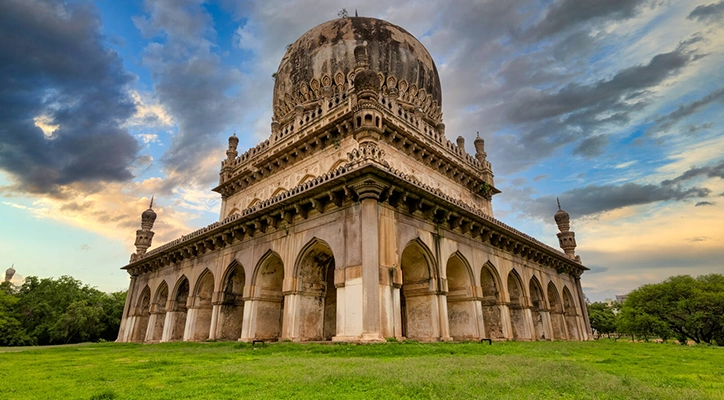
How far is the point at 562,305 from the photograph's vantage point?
2397cm

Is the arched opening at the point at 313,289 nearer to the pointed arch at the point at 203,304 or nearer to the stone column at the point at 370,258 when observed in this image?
the stone column at the point at 370,258

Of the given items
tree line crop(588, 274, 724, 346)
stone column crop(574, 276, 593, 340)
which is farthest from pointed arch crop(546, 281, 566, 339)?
tree line crop(588, 274, 724, 346)

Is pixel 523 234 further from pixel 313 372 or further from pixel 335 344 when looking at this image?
pixel 313 372

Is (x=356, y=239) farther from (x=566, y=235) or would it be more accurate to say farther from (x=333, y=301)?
(x=566, y=235)

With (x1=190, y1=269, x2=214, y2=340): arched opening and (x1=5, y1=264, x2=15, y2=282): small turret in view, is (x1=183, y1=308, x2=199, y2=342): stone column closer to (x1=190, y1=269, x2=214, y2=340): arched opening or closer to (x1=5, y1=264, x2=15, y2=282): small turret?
(x1=190, y1=269, x2=214, y2=340): arched opening

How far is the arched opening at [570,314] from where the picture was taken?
25.1 m

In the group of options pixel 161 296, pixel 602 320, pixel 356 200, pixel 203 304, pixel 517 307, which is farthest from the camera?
pixel 602 320

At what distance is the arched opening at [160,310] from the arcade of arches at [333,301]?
0.07 metres

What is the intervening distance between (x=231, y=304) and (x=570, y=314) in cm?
2108

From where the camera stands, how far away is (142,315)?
82.8 feet

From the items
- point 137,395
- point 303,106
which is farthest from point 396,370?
point 303,106

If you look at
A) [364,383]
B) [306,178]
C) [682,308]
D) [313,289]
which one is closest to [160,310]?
[306,178]

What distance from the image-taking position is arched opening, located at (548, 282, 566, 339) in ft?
76.8

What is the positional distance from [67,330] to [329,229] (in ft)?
113
